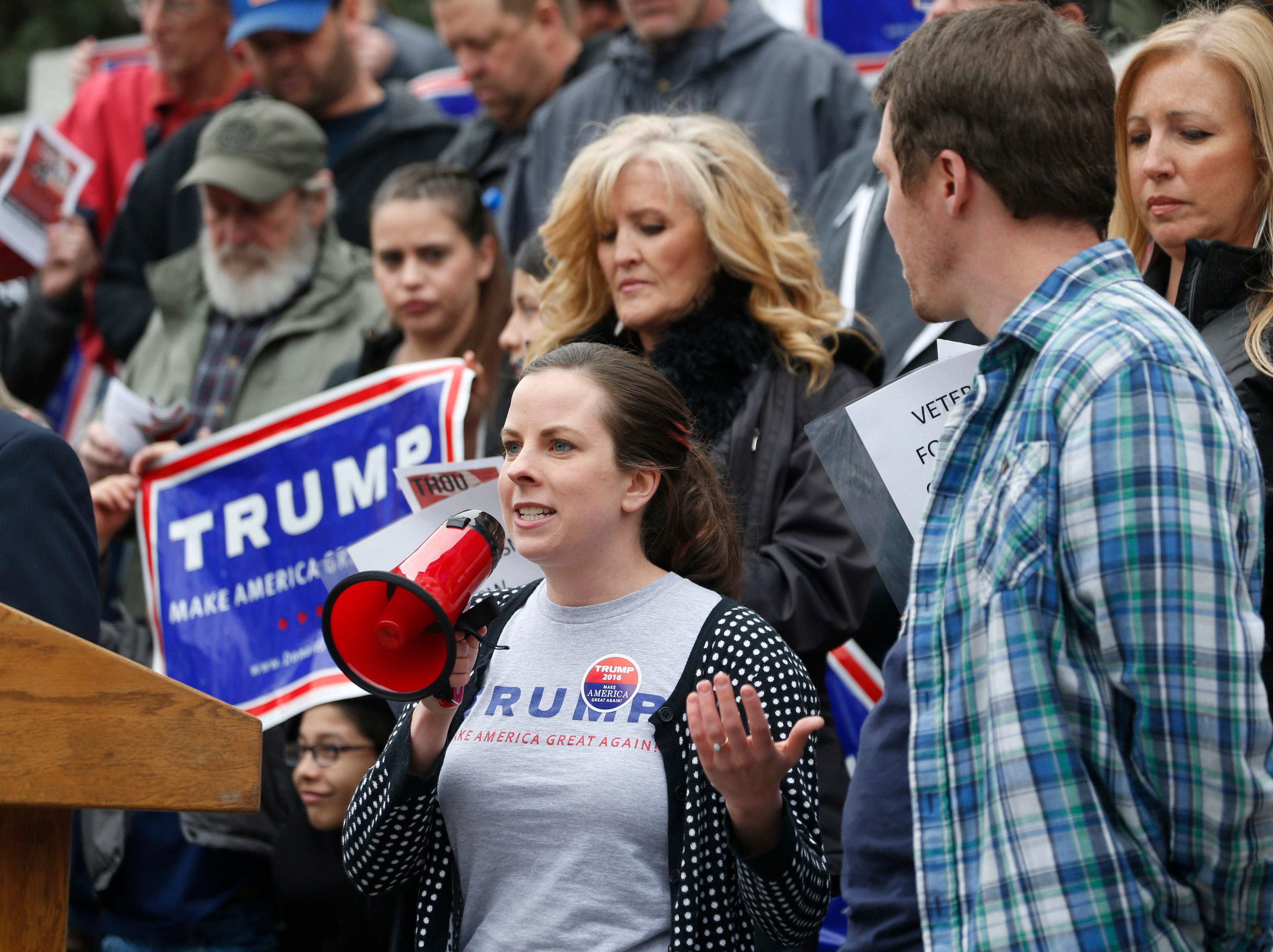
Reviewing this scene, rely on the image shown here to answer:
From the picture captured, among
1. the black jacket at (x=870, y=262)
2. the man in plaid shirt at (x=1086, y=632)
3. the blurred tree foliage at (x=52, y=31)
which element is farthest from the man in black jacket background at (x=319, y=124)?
the blurred tree foliage at (x=52, y=31)

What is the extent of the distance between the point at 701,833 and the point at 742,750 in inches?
12.0

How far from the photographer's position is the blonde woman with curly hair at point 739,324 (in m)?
3.32

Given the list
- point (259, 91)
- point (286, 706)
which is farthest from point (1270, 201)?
point (259, 91)

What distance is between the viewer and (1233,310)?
2891 millimetres

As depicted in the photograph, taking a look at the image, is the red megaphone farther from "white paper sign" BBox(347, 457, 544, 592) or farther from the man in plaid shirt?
"white paper sign" BBox(347, 457, 544, 592)

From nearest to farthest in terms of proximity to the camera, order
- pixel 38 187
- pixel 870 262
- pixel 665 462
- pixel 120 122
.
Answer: pixel 665 462 → pixel 870 262 → pixel 38 187 → pixel 120 122

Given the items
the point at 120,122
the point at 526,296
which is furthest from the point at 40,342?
the point at 526,296

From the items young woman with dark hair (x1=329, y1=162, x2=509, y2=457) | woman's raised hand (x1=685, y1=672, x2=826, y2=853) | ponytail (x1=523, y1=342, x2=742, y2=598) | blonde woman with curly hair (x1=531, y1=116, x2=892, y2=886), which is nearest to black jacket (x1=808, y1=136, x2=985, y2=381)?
blonde woman with curly hair (x1=531, y1=116, x2=892, y2=886)

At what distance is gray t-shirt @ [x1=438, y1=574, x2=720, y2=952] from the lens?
2.46 metres

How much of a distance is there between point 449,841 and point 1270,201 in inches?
79.3

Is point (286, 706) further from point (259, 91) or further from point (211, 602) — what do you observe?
Answer: point (259, 91)

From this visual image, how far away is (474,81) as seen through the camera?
6.11m

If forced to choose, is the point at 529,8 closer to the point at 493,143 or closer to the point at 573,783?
the point at 493,143

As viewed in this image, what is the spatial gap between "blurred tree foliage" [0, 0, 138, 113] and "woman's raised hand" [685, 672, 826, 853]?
18.4m
